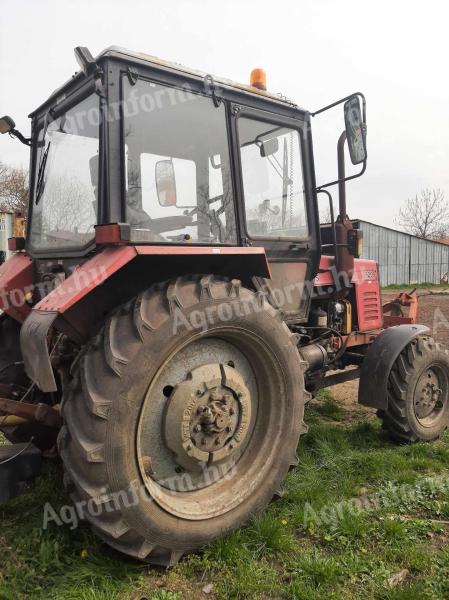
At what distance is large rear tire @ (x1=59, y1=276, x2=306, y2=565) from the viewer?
2.15 meters

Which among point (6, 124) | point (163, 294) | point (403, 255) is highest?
point (6, 124)

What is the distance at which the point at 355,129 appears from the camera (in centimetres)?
333

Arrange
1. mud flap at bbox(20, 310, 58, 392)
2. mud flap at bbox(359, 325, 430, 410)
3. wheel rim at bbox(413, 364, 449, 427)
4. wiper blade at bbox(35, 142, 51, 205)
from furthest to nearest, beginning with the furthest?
wheel rim at bbox(413, 364, 449, 427), mud flap at bbox(359, 325, 430, 410), wiper blade at bbox(35, 142, 51, 205), mud flap at bbox(20, 310, 58, 392)

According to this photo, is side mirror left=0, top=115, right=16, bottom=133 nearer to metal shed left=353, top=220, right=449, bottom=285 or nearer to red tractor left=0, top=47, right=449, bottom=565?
red tractor left=0, top=47, right=449, bottom=565

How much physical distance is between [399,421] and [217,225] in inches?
89.9

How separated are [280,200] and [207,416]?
1.68m

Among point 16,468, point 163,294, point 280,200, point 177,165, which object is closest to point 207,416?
point 163,294

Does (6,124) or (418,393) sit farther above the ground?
(6,124)

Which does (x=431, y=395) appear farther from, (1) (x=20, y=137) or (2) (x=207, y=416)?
(1) (x=20, y=137)

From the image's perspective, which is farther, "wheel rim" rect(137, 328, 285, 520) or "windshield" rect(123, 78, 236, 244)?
"windshield" rect(123, 78, 236, 244)

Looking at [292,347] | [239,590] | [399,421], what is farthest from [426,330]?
[239,590]

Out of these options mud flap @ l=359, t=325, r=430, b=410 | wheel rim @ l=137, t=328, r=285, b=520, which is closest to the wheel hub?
wheel rim @ l=137, t=328, r=285, b=520

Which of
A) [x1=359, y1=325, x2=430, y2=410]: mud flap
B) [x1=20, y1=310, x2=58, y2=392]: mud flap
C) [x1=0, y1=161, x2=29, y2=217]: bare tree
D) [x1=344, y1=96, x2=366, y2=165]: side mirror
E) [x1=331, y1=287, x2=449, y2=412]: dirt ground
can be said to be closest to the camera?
[x1=20, y1=310, x2=58, y2=392]: mud flap

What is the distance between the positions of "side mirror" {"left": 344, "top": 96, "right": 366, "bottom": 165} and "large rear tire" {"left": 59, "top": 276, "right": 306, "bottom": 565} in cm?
139
